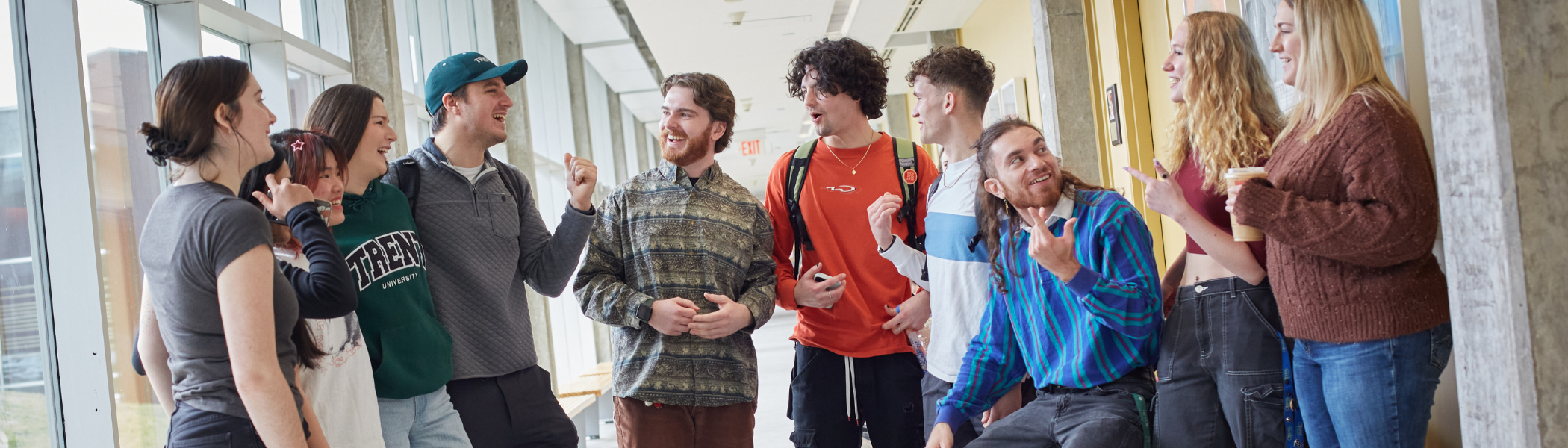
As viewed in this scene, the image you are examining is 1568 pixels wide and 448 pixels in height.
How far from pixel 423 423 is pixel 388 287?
33 centimetres

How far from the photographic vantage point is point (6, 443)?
2.05 m

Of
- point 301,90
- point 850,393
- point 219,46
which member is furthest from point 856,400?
point 301,90

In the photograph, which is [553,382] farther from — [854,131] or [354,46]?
[854,131]

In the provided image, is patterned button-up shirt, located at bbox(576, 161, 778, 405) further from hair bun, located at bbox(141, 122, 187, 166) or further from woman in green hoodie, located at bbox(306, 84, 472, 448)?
hair bun, located at bbox(141, 122, 187, 166)

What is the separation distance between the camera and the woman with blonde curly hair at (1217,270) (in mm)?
1757

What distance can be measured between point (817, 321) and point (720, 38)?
6.38 m

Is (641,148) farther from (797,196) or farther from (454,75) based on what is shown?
(454,75)

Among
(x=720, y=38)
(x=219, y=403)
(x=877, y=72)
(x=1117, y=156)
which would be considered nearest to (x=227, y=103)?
(x=219, y=403)

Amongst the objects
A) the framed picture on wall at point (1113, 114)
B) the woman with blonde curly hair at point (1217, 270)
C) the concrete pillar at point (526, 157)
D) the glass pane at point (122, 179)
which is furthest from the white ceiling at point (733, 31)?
the woman with blonde curly hair at point (1217, 270)

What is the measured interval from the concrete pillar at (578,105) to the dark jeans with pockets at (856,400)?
263 inches

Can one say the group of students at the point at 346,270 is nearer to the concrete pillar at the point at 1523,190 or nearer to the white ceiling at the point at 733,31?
the concrete pillar at the point at 1523,190

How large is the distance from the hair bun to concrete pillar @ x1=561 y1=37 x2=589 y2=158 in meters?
7.38

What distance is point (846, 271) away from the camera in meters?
2.61

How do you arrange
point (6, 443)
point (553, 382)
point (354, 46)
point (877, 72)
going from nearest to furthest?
1. point (6, 443)
2. point (877, 72)
3. point (354, 46)
4. point (553, 382)
